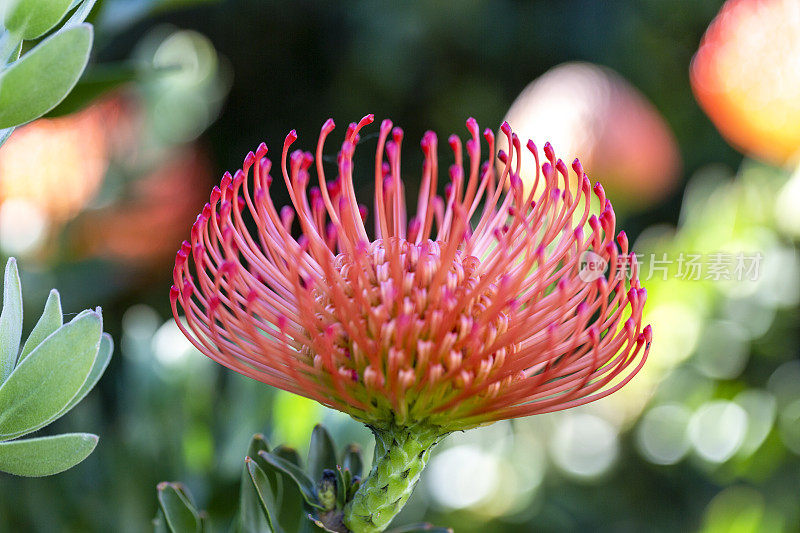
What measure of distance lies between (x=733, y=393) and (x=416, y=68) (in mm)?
743

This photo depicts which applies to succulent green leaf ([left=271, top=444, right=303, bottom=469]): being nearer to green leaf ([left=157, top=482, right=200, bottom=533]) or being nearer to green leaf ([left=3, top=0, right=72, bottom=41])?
green leaf ([left=157, top=482, right=200, bottom=533])

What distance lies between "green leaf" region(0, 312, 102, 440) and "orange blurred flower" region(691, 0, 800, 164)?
2.30 ft

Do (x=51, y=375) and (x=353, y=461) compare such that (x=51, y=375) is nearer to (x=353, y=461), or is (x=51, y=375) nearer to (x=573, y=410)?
(x=353, y=461)

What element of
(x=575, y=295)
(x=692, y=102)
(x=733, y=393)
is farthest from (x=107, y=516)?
(x=692, y=102)

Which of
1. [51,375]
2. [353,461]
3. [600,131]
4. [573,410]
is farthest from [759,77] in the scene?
[51,375]

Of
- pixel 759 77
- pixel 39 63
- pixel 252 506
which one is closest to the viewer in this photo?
pixel 39 63

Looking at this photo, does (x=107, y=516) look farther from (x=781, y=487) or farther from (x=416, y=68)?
(x=416, y=68)

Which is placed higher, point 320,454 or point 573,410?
point 320,454

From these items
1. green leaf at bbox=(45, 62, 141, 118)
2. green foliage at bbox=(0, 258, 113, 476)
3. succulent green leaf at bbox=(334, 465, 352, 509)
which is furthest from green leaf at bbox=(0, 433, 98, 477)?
Answer: green leaf at bbox=(45, 62, 141, 118)

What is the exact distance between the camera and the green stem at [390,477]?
304mm

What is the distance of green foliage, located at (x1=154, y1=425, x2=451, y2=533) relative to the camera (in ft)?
1.04

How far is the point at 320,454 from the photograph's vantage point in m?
0.35

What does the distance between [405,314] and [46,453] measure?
0.13 metres

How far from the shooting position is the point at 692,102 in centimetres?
143
